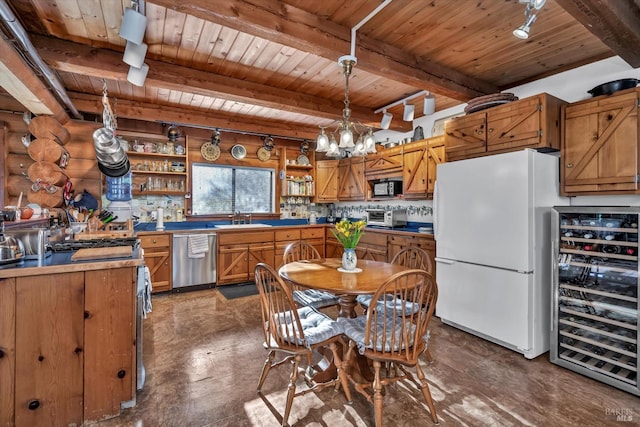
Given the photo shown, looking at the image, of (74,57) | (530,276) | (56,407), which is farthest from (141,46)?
(530,276)

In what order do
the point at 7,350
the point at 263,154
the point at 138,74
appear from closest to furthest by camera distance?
the point at 7,350 < the point at 138,74 < the point at 263,154

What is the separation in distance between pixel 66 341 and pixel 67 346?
0.03m

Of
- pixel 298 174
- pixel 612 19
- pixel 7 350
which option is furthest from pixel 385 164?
pixel 7 350

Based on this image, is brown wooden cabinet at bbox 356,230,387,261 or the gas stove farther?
brown wooden cabinet at bbox 356,230,387,261

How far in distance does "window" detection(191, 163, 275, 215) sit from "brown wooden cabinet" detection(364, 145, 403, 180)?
1832 millimetres

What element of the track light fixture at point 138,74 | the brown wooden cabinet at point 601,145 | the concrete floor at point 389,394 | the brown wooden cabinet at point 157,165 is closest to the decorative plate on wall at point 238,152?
the brown wooden cabinet at point 157,165

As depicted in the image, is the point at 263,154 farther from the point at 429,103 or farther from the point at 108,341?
the point at 108,341

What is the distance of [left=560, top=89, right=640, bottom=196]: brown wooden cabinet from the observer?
2277mm

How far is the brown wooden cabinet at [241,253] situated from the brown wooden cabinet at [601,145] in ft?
12.8

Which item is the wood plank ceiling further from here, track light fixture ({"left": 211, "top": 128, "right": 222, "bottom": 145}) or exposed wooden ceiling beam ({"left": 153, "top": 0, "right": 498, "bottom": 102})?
track light fixture ({"left": 211, "top": 128, "right": 222, "bottom": 145})

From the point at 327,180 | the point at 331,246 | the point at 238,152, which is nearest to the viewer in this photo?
the point at 238,152

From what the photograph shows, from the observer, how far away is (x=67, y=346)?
5.79 ft

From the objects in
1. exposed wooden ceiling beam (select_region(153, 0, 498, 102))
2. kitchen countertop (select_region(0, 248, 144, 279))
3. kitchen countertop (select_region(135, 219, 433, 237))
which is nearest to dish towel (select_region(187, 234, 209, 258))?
kitchen countertop (select_region(135, 219, 433, 237))

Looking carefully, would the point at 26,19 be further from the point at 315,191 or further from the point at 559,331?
the point at 559,331
